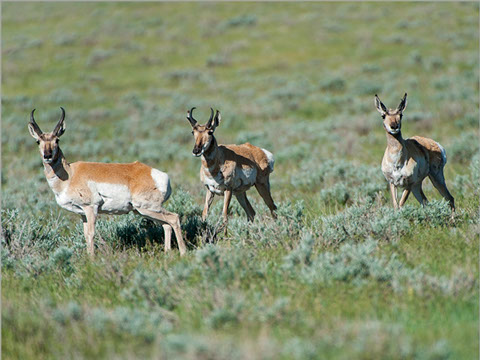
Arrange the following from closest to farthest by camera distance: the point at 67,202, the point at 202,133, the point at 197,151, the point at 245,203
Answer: the point at 67,202
the point at 197,151
the point at 202,133
the point at 245,203

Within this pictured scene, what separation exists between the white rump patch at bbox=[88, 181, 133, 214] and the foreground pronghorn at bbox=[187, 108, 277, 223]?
102cm

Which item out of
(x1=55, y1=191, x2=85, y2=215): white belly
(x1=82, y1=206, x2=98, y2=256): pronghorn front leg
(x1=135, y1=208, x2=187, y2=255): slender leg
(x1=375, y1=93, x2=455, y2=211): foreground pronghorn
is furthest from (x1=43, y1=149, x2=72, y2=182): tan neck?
(x1=375, y1=93, x2=455, y2=211): foreground pronghorn

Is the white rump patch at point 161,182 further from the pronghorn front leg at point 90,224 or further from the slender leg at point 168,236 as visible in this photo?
the pronghorn front leg at point 90,224

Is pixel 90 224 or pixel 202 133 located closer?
pixel 90 224

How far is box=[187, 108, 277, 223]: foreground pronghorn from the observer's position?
6.91 meters

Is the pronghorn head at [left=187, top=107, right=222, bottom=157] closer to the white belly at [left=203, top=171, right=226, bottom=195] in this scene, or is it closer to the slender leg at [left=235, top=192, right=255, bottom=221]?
the white belly at [left=203, top=171, right=226, bottom=195]

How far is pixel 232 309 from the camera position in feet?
13.0

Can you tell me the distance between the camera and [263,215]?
23.3 ft

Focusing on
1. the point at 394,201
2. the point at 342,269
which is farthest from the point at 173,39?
the point at 342,269

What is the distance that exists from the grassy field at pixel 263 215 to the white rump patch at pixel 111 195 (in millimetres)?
443

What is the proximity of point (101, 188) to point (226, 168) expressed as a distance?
1.80 m

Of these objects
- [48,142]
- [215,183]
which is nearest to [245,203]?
[215,183]

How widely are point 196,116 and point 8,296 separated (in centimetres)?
1511

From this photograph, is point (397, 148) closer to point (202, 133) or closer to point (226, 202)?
point (226, 202)
